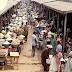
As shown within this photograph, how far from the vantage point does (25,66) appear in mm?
10438

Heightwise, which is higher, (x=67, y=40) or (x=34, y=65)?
(x=67, y=40)

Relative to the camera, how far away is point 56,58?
27.0 feet

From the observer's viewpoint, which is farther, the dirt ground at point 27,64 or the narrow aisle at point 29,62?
the narrow aisle at point 29,62

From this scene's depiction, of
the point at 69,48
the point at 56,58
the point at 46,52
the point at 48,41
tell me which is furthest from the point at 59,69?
the point at 48,41

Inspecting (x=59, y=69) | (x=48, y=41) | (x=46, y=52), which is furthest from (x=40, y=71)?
(x=48, y=41)

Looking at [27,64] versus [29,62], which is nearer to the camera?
[27,64]

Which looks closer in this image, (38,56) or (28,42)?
(38,56)

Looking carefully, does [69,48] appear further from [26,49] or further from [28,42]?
[28,42]

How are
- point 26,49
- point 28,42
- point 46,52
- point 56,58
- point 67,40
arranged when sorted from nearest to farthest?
point 56,58 < point 46,52 < point 67,40 < point 26,49 < point 28,42

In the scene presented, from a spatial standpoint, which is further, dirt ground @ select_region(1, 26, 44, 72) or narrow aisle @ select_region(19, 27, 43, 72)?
narrow aisle @ select_region(19, 27, 43, 72)

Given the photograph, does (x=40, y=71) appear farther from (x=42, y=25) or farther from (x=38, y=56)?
(x=42, y=25)

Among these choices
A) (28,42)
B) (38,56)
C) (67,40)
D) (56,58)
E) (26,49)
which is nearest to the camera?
(56,58)

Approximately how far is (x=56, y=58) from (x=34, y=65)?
8.60ft

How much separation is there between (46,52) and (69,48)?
55.2 inches
